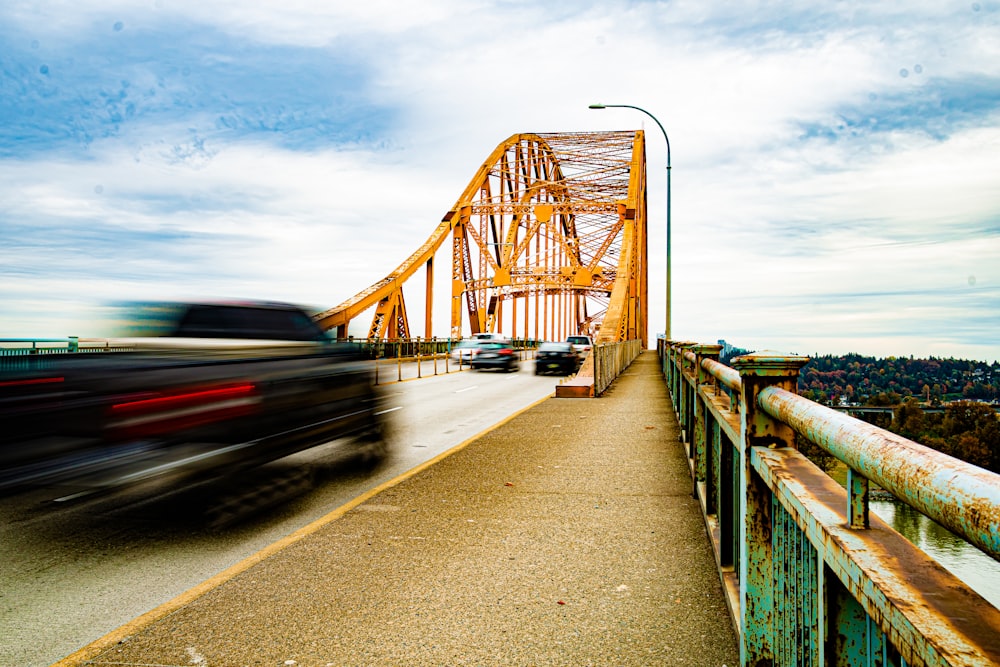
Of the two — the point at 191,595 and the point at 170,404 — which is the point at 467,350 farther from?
the point at 191,595

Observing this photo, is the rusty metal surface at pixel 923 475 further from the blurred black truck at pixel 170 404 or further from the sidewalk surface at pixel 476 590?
the blurred black truck at pixel 170 404

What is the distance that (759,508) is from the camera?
295 centimetres

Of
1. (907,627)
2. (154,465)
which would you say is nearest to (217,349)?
(154,465)

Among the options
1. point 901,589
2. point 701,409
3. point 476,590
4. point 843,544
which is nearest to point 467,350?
point 701,409

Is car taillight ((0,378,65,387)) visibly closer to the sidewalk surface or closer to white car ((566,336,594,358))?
the sidewalk surface

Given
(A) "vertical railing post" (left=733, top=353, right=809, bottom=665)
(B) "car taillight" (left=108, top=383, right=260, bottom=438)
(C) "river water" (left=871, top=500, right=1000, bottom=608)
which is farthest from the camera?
(C) "river water" (left=871, top=500, right=1000, bottom=608)

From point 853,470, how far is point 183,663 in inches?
121

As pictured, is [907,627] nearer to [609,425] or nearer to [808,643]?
[808,643]

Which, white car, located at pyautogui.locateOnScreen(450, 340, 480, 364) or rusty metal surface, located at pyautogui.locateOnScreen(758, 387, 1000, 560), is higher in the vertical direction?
rusty metal surface, located at pyautogui.locateOnScreen(758, 387, 1000, 560)

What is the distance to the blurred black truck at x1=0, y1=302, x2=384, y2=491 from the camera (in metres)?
6.00

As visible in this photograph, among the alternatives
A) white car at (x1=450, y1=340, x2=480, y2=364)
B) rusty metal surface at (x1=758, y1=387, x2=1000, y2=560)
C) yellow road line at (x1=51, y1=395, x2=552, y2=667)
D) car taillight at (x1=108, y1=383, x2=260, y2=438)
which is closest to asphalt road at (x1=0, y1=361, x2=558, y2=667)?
yellow road line at (x1=51, y1=395, x2=552, y2=667)

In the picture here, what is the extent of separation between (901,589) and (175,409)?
5738 mm

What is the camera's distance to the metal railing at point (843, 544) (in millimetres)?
1299

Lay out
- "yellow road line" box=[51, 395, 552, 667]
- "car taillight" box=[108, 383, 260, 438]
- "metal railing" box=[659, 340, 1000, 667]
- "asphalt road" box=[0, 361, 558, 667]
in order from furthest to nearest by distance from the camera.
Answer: "car taillight" box=[108, 383, 260, 438], "asphalt road" box=[0, 361, 558, 667], "yellow road line" box=[51, 395, 552, 667], "metal railing" box=[659, 340, 1000, 667]
